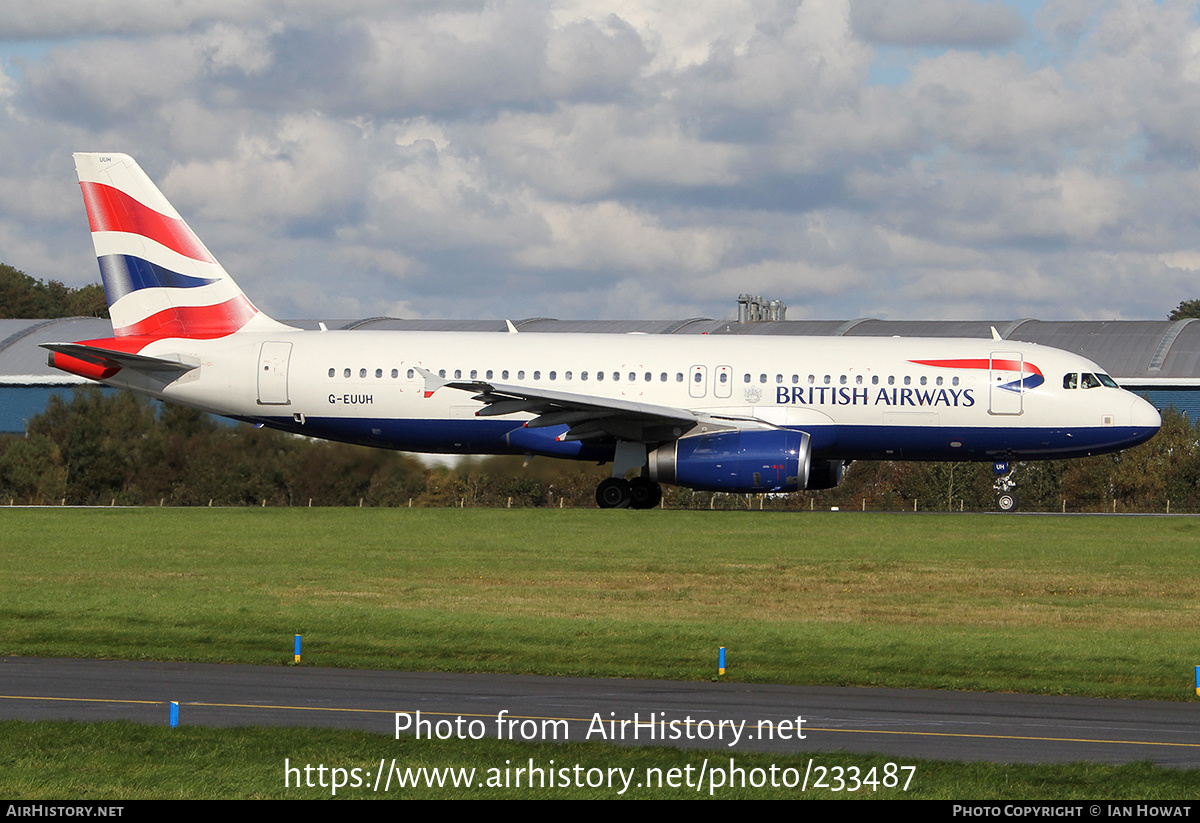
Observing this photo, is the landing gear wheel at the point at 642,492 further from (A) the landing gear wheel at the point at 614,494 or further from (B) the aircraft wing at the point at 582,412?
(B) the aircraft wing at the point at 582,412

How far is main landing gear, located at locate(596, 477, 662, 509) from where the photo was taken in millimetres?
32656

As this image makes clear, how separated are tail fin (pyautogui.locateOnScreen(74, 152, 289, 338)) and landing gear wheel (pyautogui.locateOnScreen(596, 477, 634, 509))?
32.0 feet

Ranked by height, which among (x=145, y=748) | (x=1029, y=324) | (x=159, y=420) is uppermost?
(x=1029, y=324)

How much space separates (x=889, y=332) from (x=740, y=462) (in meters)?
29.8

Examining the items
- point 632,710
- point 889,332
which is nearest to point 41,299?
point 889,332

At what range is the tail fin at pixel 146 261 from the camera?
112ft

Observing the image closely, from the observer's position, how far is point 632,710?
1238 centimetres

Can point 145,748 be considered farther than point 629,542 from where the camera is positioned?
No

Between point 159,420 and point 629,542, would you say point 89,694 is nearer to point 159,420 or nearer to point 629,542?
point 629,542

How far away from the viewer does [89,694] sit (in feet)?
42.7

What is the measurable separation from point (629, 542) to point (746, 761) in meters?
15.3

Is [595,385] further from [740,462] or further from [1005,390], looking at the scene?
[1005,390]

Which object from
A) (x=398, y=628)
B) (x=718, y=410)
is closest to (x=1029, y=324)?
(x=718, y=410)

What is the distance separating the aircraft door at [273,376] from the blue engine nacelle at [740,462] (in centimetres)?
915
